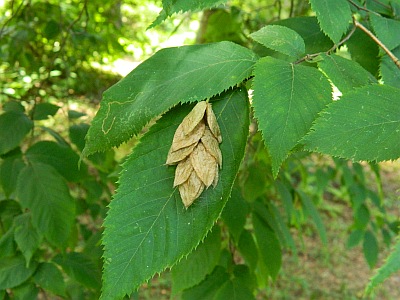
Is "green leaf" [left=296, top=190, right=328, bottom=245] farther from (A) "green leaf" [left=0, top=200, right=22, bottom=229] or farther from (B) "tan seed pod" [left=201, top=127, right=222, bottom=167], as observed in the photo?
(B) "tan seed pod" [left=201, top=127, right=222, bottom=167]

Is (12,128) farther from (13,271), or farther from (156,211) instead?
(156,211)

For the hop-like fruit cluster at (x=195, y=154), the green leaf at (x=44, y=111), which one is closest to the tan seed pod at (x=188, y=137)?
the hop-like fruit cluster at (x=195, y=154)

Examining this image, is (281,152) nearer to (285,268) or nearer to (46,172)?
(46,172)

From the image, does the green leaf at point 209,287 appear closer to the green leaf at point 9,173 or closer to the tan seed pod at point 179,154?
the green leaf at point 9,173

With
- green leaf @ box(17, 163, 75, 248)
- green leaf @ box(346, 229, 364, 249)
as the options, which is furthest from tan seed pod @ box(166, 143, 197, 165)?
green leaf @ box(346, 229, 364, 249)

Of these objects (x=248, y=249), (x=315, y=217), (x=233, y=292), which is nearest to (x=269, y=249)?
(x=248, y=249)

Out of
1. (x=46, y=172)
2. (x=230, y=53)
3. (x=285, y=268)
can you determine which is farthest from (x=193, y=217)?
(x=285, y=268)
